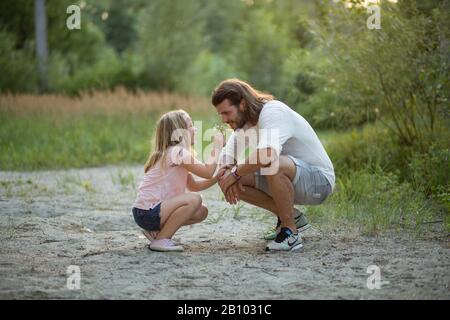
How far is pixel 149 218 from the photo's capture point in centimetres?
495

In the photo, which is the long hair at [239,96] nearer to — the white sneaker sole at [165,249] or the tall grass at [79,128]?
the white sneaker sole at [165,249]

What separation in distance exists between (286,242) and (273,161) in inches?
25.0

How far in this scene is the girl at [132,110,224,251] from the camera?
4.94 metres

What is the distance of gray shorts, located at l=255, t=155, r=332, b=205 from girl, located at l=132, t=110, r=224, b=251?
41 cm

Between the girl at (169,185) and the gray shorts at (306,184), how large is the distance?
0.41 metres

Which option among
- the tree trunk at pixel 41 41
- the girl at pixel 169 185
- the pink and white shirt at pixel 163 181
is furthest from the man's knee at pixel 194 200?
the tree trunk at pixel 41 41

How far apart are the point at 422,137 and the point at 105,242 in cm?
430

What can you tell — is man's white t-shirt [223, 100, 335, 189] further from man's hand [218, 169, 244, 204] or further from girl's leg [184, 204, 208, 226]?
girl's leg [184, 204, 208, 226]

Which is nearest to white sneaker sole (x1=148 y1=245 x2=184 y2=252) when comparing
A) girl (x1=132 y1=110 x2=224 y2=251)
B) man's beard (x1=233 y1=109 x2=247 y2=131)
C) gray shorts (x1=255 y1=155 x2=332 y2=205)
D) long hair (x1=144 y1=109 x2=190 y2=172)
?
girl (x1=132 y1=110 x2=224 y2=251)

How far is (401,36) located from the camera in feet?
24.6

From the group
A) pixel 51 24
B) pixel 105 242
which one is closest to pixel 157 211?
pixel 105 242

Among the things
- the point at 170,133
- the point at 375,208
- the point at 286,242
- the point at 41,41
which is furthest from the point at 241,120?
the point at 41,41
